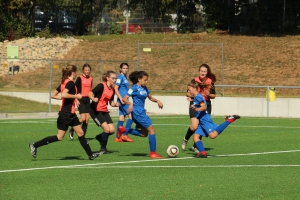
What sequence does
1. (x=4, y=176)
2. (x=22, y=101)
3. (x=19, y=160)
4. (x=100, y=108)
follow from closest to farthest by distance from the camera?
(x=4, y=176) < (x=19, y=160) < (x=100, y=108) < (x=22, y=101)

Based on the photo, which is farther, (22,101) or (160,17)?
(160,17)

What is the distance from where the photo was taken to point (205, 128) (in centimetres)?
1662

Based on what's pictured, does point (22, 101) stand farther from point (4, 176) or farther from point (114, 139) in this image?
point (4, 176)

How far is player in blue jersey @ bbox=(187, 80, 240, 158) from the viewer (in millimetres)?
16134

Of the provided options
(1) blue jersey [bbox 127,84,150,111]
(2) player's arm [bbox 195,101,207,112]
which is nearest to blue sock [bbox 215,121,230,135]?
(2) player's arm [bbox 195,101,207,112]

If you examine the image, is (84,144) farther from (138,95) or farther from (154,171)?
(154,171)

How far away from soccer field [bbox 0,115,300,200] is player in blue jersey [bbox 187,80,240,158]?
42 centimetres

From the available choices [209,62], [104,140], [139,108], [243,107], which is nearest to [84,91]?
[104,140]

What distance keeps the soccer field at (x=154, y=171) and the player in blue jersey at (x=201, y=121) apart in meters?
0.42

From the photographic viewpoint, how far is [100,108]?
1827 cm

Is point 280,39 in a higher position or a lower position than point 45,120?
higher

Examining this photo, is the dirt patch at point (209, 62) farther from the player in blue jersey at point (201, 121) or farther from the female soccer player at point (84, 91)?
the player in blue jersey at point (201, 121)

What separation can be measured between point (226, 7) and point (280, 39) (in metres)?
5.31

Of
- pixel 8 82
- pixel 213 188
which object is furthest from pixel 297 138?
pixel 8 82
